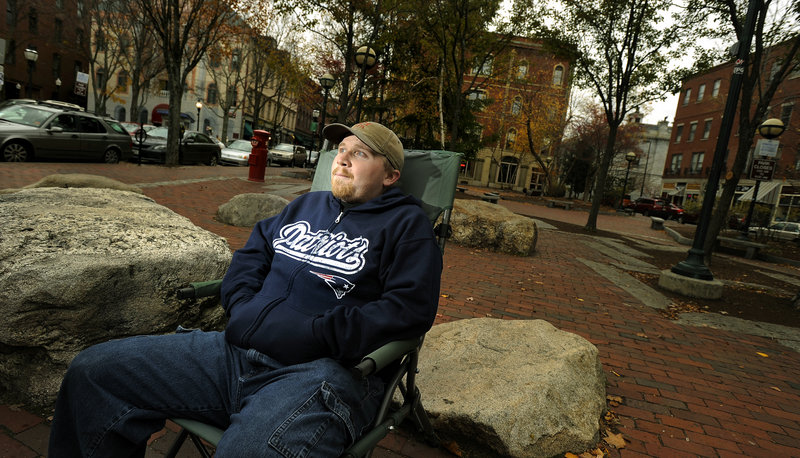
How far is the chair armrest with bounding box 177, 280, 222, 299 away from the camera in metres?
1.89

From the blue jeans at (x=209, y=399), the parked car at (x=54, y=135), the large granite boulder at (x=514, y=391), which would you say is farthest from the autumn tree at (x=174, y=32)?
the blue jeans at (x=209, y=399)

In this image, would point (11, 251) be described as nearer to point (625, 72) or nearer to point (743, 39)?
point (743, 39)

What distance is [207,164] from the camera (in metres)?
19.8

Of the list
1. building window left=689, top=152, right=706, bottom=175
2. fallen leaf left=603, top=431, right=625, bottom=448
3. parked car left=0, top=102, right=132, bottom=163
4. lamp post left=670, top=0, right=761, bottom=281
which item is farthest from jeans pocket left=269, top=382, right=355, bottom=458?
building window left=689, top=152, right=706, bottom=175

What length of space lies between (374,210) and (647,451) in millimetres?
1995

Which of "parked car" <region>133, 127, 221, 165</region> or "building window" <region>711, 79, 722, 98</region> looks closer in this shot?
"parked car" <region>133, 127, 221, 165</region>

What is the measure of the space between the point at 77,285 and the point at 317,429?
1.43m

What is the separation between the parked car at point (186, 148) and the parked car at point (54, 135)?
241 centimetres

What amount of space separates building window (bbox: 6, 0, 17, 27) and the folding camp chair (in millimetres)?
36901

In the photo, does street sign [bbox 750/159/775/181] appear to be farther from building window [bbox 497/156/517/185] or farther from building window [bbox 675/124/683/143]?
building window [bbox 675/124/683/143]

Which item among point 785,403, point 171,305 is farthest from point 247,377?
point 785,403

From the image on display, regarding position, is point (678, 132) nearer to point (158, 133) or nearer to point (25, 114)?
point (158, 133)

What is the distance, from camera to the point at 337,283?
1.78 metres

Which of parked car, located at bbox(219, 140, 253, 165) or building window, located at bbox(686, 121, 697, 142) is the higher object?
building window, located at bbox(686, 121, 697, 142)
